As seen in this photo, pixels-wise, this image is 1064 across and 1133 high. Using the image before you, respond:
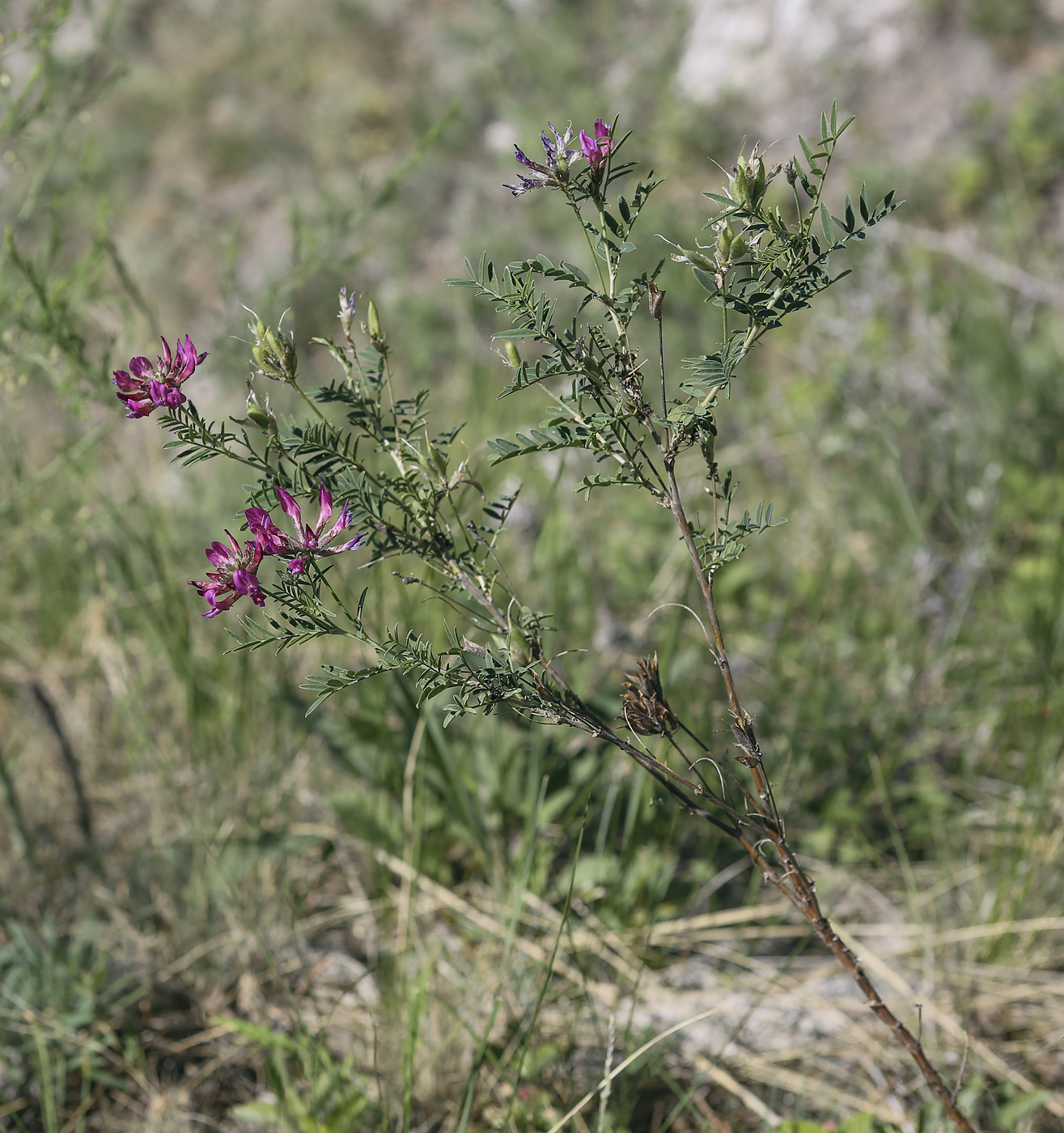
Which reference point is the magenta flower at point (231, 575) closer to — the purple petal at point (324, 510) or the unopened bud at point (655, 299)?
the purple petal at point (324, 510)

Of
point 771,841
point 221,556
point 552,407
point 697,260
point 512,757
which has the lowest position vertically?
point 771,841

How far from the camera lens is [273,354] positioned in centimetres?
88

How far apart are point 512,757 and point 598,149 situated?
1353 mm

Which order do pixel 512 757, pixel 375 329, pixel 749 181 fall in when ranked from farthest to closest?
1. pixel 512 757
2. pixel 375 329
3. pixel 749 181

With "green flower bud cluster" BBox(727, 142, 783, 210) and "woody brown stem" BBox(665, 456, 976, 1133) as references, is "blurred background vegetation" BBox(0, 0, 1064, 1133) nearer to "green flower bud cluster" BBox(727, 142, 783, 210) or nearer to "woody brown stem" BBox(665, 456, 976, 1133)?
"woody brown stem" BBox(665, 456, 976, 1133)

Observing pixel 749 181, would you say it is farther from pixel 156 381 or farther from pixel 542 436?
pixel 156 381

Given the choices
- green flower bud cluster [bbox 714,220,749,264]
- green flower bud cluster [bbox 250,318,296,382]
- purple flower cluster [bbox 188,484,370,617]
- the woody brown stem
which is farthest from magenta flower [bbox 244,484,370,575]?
green flower bud cluster [bbox 714,220,749,264]

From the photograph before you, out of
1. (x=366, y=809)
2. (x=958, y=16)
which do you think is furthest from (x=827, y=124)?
(x=958, y=16)

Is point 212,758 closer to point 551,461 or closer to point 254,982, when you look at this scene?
point 254,982

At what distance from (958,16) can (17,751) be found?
5.86m

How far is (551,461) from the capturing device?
359 cm

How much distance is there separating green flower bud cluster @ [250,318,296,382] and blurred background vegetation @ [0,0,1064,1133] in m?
0.73

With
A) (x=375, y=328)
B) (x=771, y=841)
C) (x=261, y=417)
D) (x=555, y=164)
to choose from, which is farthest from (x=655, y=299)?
(x=771, y=841)

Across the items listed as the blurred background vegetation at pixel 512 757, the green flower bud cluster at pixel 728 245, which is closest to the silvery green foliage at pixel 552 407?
the green flower bud cluster at pixel 728 245
